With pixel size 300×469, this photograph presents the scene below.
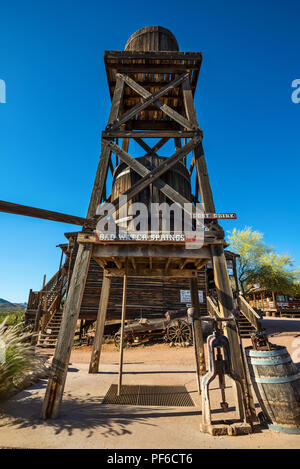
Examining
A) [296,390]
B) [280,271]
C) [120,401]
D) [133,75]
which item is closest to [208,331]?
[120,401]

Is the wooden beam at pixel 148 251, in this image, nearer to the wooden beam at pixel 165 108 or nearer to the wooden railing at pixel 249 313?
the wooden beam at pixel 165 108

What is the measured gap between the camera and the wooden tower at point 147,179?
4.43 metres

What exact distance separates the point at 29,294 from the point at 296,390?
16.4 m

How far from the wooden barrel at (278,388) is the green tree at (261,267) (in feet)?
107

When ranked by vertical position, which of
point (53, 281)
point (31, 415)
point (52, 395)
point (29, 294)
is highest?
point (53, 281)

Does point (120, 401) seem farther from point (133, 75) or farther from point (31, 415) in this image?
point (133, 75)

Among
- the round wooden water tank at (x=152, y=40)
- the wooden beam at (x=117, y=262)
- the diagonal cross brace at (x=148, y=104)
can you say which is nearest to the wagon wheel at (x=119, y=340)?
the wooden beam at (x=117, y=262)

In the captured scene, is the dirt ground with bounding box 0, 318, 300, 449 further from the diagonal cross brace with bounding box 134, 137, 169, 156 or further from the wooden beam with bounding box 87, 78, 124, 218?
the diagonal cross brace with bounding box 134, 137, 169, 156

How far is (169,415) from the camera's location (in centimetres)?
392

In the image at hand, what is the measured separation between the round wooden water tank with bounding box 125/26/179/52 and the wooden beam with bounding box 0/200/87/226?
20.3 ft

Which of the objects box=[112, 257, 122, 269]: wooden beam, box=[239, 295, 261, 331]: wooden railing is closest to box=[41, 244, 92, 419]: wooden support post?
box=[112, 257, 122, 269]: wooden beam
